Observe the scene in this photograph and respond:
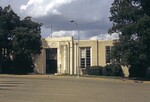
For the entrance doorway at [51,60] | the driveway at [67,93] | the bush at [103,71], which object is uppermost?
the entrance doorway at [51,60]

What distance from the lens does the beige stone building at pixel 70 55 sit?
3211 inches

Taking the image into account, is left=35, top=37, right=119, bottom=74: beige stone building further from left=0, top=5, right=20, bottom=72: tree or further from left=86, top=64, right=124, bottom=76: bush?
left=0, top=5, right=20, bottom=72: tree

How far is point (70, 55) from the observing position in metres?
84.8

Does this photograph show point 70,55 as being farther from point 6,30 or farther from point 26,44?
point 6,30

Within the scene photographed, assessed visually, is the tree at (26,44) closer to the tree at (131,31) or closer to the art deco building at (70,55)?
the art deco building at (70,55)

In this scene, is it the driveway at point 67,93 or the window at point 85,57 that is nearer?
the driveway at point 67,93

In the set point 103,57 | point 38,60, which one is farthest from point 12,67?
point 103,57

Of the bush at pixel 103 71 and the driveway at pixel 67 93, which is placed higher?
the bush at pixel 103 71

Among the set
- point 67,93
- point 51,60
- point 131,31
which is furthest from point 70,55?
point 67,93

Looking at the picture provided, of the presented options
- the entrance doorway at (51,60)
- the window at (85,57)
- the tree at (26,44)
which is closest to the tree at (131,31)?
the tree at (26,44)

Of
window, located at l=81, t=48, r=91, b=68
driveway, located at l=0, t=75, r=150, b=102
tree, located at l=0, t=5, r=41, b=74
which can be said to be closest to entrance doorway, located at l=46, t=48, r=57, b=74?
window, located at l=81, t=48, r=91, b=68

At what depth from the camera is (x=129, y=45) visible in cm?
5756

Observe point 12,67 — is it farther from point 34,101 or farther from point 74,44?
point 34,101

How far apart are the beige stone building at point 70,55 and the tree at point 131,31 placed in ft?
60.1
